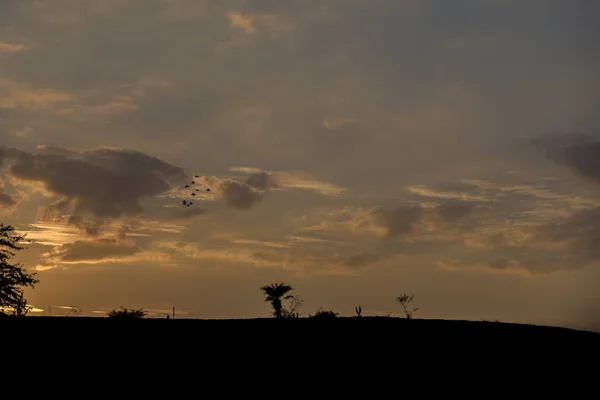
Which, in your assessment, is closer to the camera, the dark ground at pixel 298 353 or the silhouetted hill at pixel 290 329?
the dark ground at pixel 298 353

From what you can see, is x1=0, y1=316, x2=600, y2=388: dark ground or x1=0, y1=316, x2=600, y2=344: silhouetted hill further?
x1=0, y1=316, x2=600, y2=344: silhouetted hill

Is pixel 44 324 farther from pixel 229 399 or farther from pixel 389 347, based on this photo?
pixel 389 347

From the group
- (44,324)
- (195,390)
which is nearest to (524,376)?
(195,390)

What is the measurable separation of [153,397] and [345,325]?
26.4 feet

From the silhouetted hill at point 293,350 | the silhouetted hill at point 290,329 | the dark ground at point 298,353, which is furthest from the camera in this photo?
the silhouetted hill at point 290,329

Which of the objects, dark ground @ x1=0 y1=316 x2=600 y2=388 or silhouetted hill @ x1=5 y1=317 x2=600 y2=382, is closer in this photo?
dark ground @ x1=0 y1=316 x2=600 y2=388

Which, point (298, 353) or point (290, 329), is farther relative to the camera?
point (290, 329)

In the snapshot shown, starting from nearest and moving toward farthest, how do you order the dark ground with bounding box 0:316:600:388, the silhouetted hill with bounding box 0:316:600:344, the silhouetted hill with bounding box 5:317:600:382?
the dark ground with bounding box 0:316:600:388 < the silhouetted hill with bounding box 5:317:600:382 < the silhouetted hill with bounding box 0:316:600:344

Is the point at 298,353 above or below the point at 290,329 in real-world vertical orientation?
below

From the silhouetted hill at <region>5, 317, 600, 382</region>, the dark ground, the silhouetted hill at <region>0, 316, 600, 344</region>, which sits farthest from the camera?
the silhouetted hill at <region>0, 316, 600, 344</region>

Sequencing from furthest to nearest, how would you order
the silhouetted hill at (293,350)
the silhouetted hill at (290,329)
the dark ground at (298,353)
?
the silhouetted hill at (290,329) < the silhouetted hill at (293,350) < the dark ground at (298,353)

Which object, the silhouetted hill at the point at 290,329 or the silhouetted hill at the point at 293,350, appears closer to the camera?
the silhouetted hill at the point at 293,350

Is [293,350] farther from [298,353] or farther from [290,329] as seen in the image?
[290,329]

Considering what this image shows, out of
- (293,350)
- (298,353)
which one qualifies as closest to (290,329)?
(293,350)
